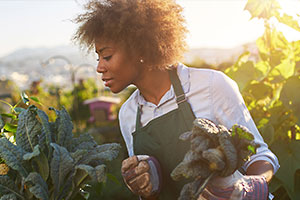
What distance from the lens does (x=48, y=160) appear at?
1145 millimetres

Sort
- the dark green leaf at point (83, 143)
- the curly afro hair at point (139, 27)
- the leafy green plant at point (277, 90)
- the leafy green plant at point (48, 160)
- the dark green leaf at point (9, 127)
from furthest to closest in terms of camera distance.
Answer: the leafy green plant at point (277, 90), the curly afro hair at point (139, 27), the dark green leaf at point (9, 127), the dark green leaf at point (83, 143), the leafy green plant at point (48, 160)

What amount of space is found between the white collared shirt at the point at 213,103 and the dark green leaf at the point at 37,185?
2.31 feet

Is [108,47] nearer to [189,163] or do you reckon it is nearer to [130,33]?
[130,33]

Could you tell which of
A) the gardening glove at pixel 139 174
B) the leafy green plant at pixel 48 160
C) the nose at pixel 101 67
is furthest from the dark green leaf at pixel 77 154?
the nose at pixel 101 67

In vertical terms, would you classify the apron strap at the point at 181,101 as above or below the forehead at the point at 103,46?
below

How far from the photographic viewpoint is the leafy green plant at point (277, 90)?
208 centimetres

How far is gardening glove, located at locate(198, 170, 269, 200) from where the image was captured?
1.06m

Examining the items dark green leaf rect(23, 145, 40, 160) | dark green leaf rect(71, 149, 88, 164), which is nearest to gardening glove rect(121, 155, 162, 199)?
dark green leaf rect(71, 149, 88, 164)

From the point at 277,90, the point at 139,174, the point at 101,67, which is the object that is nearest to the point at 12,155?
the point at 139,174

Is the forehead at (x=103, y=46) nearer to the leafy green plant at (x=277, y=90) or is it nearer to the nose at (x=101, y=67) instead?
the nose at (x=101, y=67)

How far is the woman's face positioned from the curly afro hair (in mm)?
34

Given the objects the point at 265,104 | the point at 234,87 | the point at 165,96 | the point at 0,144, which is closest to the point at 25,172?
the point at 0,144

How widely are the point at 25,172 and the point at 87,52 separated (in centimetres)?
82

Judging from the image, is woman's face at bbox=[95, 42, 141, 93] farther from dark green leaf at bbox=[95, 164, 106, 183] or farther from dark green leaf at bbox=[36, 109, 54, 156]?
dark green leaf at bbox=[95, 164, 106, 183]
